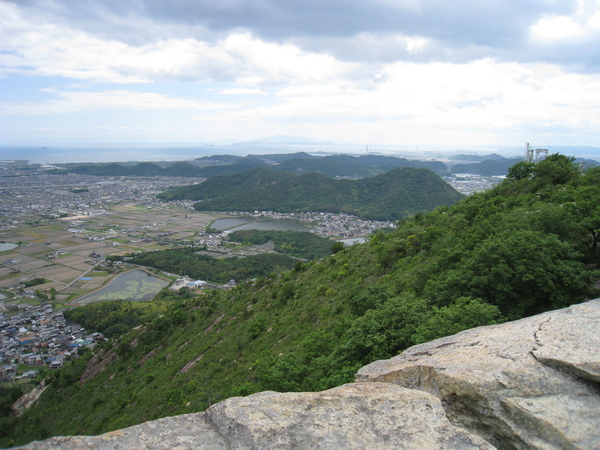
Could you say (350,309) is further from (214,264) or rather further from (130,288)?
(214,264)

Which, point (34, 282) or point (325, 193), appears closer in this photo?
point (34, 282)

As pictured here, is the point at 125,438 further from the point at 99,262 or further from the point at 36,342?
the point at 99,262

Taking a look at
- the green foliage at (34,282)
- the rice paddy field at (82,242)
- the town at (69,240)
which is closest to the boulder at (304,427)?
the town at (69,240)

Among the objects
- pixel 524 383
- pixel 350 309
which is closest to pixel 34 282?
pixel 350 309

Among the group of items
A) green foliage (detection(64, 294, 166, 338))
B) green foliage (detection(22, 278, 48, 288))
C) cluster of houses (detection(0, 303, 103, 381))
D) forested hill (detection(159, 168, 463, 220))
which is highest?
forested hill (detection(159, 168, 463, 220))

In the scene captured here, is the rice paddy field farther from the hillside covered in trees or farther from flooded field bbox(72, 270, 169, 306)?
the hillside covered in trees

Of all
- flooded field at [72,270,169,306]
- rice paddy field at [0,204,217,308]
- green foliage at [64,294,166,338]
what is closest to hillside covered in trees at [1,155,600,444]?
green foliage at [64,294,166,338]
